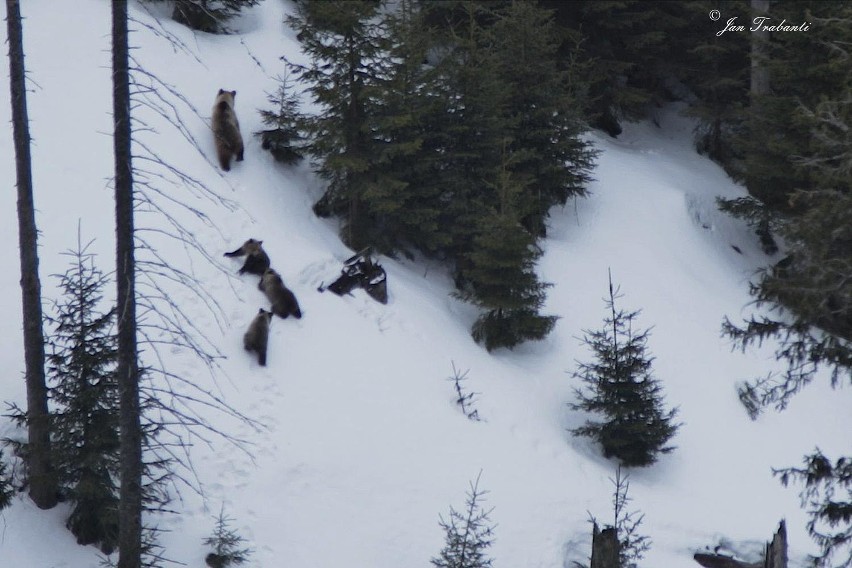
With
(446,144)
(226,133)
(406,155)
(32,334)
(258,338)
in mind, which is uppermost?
(446,144)

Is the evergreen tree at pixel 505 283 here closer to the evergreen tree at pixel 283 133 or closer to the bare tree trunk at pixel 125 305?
the evergreen tree at pixel 283 133

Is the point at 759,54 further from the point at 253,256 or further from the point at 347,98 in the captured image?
the point at 253,256

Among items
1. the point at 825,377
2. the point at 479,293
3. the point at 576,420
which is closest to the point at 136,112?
→ the point at 479,293

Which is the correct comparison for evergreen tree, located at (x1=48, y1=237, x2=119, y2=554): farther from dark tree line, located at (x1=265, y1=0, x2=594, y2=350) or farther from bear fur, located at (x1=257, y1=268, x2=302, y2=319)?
dark tree line, located at (x1=265, y1=0, x2=594, y2=350)

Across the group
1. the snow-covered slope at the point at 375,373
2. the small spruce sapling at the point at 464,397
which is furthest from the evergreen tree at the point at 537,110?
the small spruce sapling at the point at 464,397

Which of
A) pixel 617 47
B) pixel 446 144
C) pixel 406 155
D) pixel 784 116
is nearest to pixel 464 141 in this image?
pixel 446 144

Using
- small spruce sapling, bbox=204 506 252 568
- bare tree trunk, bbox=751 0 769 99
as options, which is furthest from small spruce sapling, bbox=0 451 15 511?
bare tree trunk, bbox=751 0 769 99
